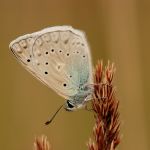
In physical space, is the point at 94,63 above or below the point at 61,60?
below

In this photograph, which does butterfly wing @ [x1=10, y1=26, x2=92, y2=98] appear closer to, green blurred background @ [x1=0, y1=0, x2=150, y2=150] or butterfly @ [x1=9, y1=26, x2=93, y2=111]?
butterfly @ [x1=9, y1=26, x2=93, y2=111]

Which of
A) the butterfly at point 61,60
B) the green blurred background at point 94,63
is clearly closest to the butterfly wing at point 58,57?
the butterfly at point 61,60

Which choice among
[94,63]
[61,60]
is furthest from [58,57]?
[94,63]

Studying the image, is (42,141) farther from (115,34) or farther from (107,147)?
(115,34)

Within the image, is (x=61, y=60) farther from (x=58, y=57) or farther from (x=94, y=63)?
(x=94, y=63)

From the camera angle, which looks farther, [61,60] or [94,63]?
[94,63]

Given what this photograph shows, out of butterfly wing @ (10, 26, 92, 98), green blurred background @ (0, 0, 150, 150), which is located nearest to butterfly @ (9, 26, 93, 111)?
butterfly wing @ (10, 26, 92, 98)

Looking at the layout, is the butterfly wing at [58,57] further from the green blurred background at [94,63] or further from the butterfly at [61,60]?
the green blurred background at [94,63]

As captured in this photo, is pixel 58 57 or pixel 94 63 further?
pixel 94 63
